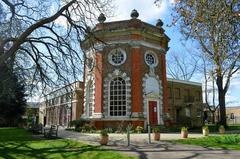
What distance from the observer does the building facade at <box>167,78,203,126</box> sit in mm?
43375

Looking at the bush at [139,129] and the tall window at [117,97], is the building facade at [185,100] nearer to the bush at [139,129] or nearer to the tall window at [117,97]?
the tall window at [117,97]

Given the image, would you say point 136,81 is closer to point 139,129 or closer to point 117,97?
point 117,97

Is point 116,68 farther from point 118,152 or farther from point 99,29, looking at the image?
point 118,152

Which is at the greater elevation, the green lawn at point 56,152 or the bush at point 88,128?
the bush at point 88,128

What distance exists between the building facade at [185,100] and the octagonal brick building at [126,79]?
12.2m

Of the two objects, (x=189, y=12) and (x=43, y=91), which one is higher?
(x=189, y=12)

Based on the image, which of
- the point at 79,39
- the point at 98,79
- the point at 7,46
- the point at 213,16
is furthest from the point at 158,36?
the point at 213,16

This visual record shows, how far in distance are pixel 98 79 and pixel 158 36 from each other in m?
8.19

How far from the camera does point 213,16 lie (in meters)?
9.38

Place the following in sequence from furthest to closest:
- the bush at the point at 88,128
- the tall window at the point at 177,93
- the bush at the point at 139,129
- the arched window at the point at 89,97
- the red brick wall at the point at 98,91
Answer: the tall window at the point at 177,93
the arched window at the point at 89,97
the red brick wall at the point at 98,91
the bush at the point at 88,128
the bush at the point at 139,129

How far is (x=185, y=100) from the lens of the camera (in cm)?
4547

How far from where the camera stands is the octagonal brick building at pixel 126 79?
28.7 metres

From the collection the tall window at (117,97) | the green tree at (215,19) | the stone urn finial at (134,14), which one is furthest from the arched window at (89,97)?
the green tree at (215,19)

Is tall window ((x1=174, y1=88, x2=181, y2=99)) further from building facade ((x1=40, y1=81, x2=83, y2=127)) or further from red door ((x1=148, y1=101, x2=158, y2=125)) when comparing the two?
red door ((x1=148, y1=101, x2=158, y2=125))
